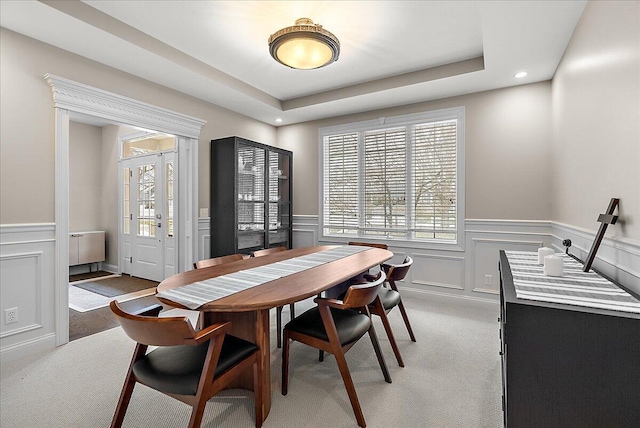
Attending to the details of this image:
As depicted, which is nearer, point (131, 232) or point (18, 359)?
point (18, 359)

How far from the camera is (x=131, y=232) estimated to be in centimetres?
533

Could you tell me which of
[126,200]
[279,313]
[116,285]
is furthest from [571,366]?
[126,200]

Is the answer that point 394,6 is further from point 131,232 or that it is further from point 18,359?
point 131,232

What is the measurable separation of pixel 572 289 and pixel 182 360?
1.74 m

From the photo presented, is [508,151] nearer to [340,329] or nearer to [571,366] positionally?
[340,329]

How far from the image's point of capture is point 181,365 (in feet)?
4.77

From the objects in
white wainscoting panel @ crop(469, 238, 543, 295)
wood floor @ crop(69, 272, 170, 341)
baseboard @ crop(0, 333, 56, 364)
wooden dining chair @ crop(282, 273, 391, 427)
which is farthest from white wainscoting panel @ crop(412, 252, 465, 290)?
baseboard @ crop(0, 333, 56, 364)

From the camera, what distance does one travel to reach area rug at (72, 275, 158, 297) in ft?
14.4

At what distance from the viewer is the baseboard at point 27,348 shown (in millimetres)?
2389

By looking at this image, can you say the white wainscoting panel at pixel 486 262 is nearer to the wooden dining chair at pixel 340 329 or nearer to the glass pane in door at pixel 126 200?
the wooden dining chair at pixel 340 329

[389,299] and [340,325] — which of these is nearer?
[340,325]

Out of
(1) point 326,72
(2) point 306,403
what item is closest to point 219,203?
(1) point 326,72

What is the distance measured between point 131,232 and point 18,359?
123 inches

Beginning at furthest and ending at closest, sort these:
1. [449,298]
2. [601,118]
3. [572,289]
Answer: [449,298] → [601,118] → [572,289]
